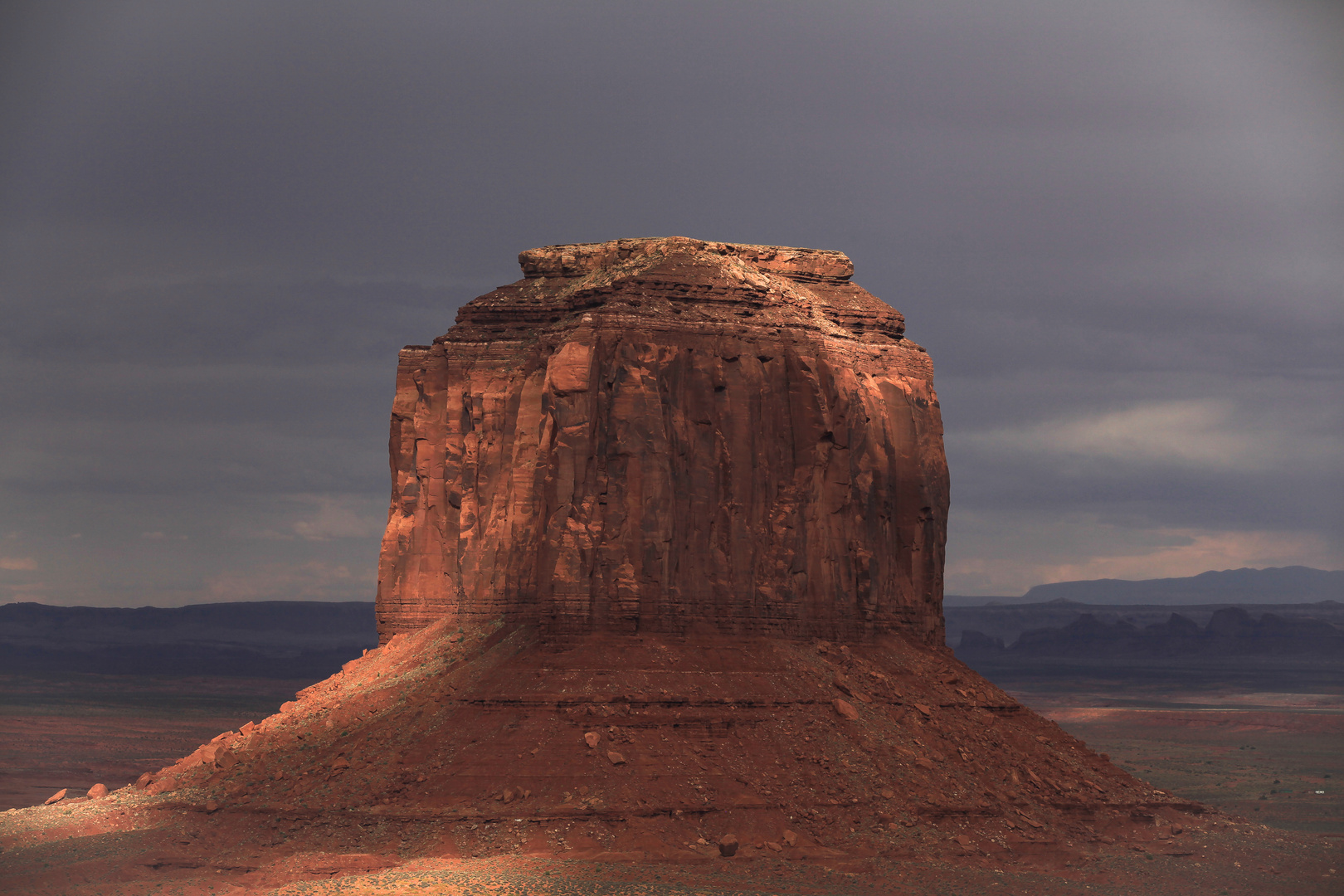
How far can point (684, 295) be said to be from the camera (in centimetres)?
7812

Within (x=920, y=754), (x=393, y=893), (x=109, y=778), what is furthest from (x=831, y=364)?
(x=109, y=778)

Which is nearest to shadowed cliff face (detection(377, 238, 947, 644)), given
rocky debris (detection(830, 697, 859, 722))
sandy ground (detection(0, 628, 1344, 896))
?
sandy ground (detection(0, 628, 1344, 896))

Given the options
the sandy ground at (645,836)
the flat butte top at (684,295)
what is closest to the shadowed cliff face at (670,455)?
the flat butte top at (684,295)

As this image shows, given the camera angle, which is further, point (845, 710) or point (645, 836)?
point (845, 710)

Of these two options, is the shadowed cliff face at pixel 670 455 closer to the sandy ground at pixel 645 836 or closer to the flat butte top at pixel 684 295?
the flat butte top at pixel 684 295

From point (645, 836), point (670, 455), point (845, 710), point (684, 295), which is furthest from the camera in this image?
point (684, 295)

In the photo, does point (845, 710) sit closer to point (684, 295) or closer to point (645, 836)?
point (645, 836)

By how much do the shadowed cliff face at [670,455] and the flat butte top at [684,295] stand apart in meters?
0.10

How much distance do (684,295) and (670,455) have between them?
686 centimetres

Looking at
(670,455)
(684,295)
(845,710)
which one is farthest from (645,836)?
(684,295)

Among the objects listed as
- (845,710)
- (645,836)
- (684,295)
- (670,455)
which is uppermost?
(684,295)

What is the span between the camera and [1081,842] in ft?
240

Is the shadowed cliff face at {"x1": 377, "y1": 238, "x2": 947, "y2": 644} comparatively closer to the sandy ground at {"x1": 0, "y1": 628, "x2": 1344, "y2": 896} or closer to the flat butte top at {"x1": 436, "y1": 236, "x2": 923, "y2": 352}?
the flat butte top at {"x1": 436, "y1": 236, "x2": 923, "y2": 352}

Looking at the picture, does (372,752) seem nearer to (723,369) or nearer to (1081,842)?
(723,369)
